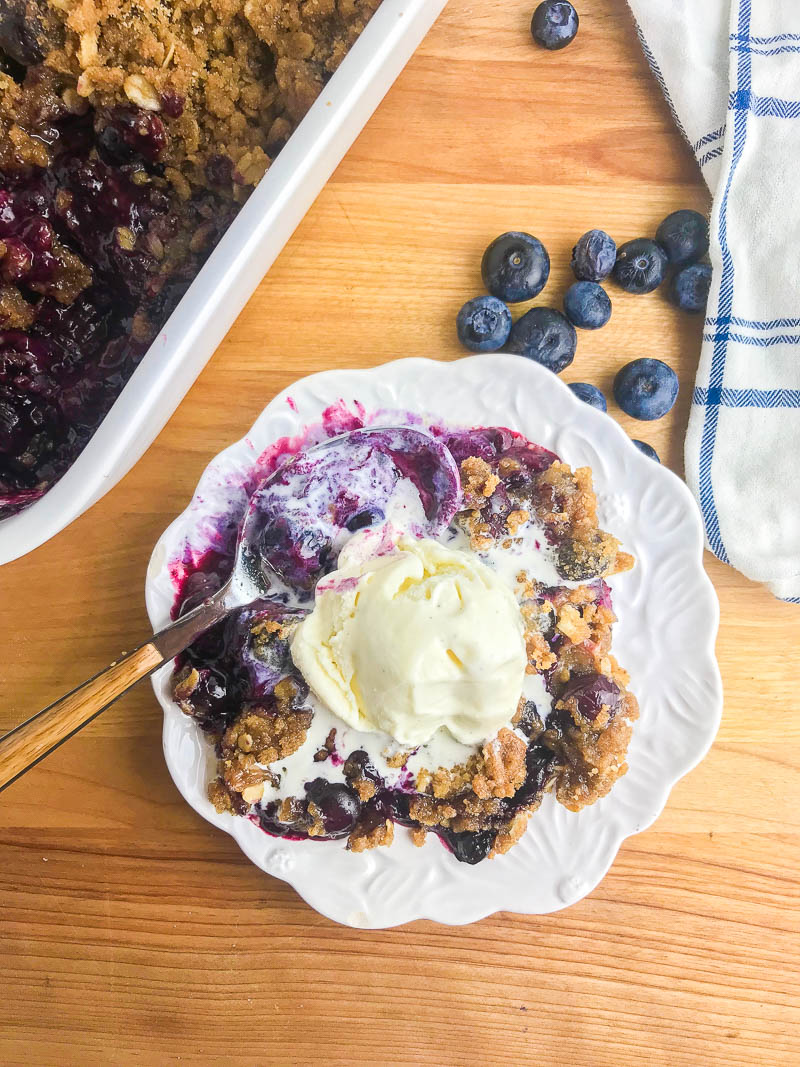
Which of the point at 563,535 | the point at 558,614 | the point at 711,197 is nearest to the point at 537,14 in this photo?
the point at 711,197

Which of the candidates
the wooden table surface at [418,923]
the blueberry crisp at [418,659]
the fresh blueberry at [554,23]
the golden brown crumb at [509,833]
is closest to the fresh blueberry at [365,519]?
the blueberry crisp at [418,659]

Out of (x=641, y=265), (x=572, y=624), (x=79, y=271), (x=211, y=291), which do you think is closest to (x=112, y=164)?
(x=79, y=271)

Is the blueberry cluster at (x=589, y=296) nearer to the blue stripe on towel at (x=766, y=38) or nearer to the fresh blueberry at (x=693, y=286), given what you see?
the fresh blueberry at (x=693, y=286)

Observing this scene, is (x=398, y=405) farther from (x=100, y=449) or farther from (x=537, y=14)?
(x=537, y=14)

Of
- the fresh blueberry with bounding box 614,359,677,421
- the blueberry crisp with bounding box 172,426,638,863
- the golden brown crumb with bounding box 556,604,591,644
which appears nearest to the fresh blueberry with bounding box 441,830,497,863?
the blueberry crisp with bounding box 172,426,638,863

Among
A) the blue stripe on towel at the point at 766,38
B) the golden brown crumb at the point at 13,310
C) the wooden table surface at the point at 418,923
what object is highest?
the blue stripe on towel at the point at 766,38

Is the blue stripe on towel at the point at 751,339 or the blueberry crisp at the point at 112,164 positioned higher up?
the blueberry crisp at the point at 112,164

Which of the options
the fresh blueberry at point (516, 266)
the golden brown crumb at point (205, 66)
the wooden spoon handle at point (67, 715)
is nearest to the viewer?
the wooden spoon handle at point (67, 715)
